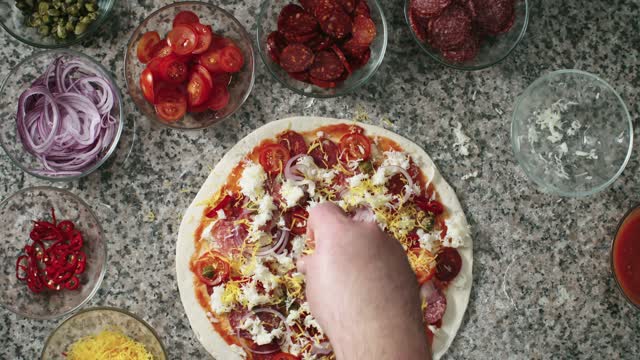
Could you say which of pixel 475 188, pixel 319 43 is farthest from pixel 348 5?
pixel 475 188

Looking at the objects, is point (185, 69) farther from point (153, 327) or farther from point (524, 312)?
point (524, 312)

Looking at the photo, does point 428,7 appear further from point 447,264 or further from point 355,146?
point 447,264

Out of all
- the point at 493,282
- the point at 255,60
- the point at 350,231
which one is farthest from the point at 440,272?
the point at 255,60

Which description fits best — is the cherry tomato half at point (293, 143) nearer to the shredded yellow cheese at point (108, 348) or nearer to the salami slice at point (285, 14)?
the salami slice at point (285, 14)

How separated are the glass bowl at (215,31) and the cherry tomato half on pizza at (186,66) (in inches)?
0.9

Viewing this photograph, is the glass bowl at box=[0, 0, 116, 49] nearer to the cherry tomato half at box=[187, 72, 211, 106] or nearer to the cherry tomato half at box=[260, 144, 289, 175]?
the cherry tomato half at box=[187, 72, 211, 106]

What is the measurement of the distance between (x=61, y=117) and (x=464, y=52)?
182 centimetres

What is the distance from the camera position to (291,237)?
310cm

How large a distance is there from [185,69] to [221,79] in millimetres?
176

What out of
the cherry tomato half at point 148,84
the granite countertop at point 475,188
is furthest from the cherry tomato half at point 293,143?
the cherry tomato half at point 148,84

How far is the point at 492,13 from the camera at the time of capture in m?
3.02

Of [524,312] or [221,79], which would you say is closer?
[221,79]

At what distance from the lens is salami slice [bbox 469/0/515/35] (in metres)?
3.02

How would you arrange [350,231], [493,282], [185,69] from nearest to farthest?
[350,231] < [185,69] < [493,282]
